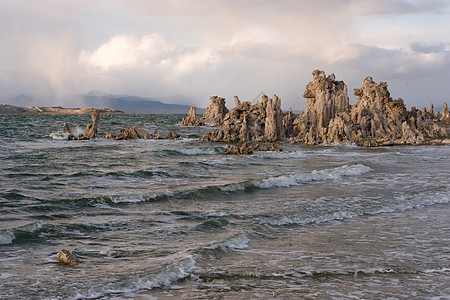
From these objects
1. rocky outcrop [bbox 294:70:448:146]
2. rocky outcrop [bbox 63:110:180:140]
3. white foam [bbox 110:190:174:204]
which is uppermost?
rocky outcrop [bbox 294:70:448:146]

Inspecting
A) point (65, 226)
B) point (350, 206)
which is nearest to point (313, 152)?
point (350, 206)

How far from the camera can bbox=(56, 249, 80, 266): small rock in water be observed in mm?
9672

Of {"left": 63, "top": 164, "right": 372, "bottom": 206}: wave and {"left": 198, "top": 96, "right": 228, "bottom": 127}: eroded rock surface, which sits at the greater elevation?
{"left": 198, "top": 96, "right": 228, "bottom": 127}: eroded rock surface

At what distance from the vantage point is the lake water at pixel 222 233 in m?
8.52

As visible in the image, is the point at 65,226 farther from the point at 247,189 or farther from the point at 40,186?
the point at 247,189

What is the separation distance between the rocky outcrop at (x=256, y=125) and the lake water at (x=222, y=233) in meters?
20.5

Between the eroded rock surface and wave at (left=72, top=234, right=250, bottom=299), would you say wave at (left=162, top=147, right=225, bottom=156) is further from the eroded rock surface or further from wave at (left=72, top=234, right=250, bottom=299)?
the eroded rock surface

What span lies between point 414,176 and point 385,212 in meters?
9.73

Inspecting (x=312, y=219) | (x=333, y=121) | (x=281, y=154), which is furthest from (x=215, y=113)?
(x=312, y=219)

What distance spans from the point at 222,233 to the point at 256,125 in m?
35.8

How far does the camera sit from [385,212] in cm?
1566

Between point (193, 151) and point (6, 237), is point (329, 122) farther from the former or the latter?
point (6, 237)

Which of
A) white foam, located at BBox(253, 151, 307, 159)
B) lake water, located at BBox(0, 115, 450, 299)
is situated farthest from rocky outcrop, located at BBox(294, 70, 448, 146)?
lake water, located at BBox(0, 115, 450, 299)

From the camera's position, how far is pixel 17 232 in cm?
1189
